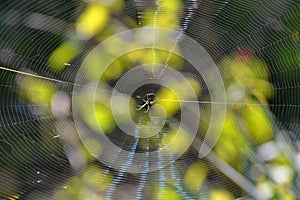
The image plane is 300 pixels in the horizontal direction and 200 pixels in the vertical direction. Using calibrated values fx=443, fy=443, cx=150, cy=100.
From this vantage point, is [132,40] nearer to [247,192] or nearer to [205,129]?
[205,129]

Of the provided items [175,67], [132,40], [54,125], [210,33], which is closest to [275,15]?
[210,33]

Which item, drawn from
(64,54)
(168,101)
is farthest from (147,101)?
(64,54)

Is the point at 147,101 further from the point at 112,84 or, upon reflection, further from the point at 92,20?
the point at 92,20

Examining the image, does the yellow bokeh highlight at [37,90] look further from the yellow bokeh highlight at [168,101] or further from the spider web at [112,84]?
the yellow bokeh highlight at [168,101]

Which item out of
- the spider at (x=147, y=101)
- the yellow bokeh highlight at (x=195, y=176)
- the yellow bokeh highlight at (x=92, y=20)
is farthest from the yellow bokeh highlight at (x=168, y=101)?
the yellow bokeh highlight at (x=92, y=20)

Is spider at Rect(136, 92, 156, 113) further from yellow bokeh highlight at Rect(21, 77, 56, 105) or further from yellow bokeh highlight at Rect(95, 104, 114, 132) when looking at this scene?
yellow bokeh highlight at Rect(21, 77, 56, 105)

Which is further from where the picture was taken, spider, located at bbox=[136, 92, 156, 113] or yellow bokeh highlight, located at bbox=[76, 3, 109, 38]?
spider, located at bbox=[136, 92, 156, 113]

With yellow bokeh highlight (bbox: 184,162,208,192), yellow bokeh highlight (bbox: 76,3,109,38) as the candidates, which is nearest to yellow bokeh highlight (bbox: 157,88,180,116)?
yellow bokeh highlight (bbox: 184,162,208,192)
